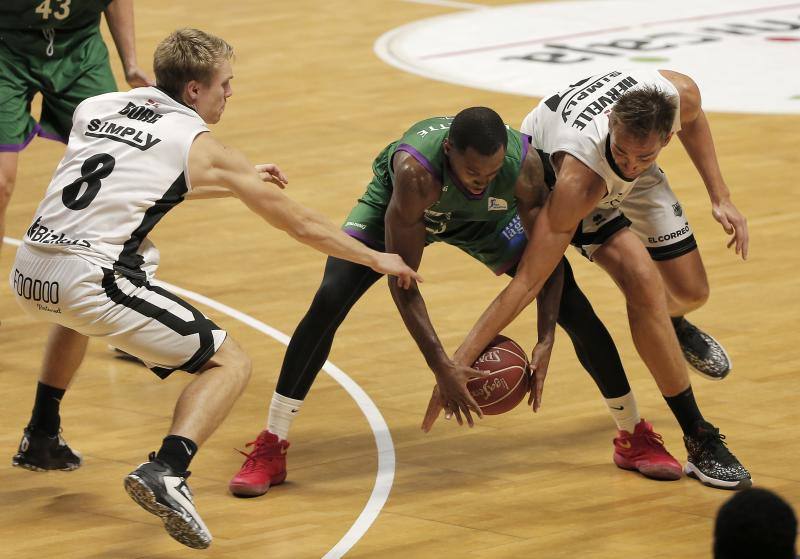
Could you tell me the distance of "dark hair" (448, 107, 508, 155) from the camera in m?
5.58

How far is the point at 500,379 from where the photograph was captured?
580 centimetres

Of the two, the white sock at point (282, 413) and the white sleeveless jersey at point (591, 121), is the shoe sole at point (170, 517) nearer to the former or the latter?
the white sock at point (282, 413)

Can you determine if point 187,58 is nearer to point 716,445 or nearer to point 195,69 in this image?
point 195,69

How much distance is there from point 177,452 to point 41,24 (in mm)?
3166

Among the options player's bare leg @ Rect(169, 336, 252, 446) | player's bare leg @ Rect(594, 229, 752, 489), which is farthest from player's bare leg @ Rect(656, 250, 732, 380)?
player's bare leg @ Rect(169, 336, 252, 446)

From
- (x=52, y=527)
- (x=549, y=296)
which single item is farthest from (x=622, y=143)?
(x=52, y=527)

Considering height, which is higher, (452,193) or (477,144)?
(477,144)

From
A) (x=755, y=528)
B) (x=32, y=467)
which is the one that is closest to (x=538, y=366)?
(x=32, y=467)

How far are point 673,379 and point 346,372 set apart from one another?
1.88 meters

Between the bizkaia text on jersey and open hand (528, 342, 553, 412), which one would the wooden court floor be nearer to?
open hand (528, 342, 553, 412)

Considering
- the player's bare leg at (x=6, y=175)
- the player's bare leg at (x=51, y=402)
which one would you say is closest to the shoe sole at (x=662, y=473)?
the player's bare leg at (x=51, y=402)

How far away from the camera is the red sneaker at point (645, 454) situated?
6121 millimetres

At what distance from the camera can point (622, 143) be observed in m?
5.72

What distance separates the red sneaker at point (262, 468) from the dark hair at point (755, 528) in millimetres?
3224
